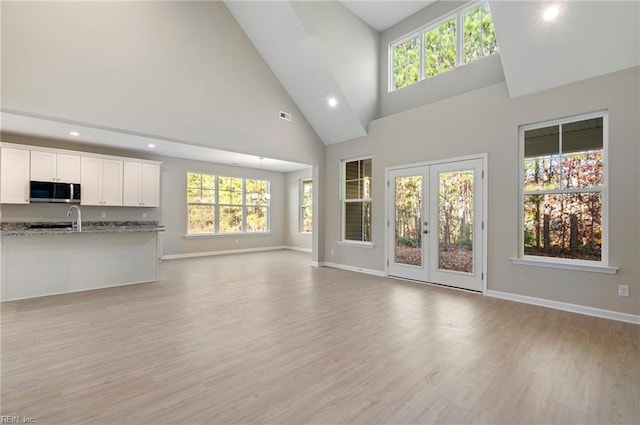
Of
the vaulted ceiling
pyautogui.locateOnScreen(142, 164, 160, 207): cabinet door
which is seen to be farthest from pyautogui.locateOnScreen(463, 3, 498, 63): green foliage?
pyautogui.locateOnScreen(142, 164, 160, 207): cabinet door

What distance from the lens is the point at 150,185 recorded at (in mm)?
7418

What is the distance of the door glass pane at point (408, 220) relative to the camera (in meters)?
5.33

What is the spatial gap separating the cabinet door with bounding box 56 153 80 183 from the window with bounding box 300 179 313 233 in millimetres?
6017

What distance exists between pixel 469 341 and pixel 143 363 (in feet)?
9.38

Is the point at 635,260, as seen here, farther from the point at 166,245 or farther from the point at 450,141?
the point at 166,245

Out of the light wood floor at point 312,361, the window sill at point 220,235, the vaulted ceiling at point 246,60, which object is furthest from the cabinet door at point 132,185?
the light wood floor at point 312,361

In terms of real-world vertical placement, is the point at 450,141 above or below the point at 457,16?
below

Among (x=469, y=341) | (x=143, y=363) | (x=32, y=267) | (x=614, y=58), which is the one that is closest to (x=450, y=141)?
(x=614, y=58)

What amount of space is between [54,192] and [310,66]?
576cm

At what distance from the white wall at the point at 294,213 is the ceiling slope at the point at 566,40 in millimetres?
6806

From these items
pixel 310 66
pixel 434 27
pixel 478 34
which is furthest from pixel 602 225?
pixel 310 66

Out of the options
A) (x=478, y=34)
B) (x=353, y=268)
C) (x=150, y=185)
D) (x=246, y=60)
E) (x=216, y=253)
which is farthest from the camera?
(x=216, y=253)

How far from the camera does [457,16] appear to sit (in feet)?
17.3

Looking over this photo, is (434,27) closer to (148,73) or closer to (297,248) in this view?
(148,73)
